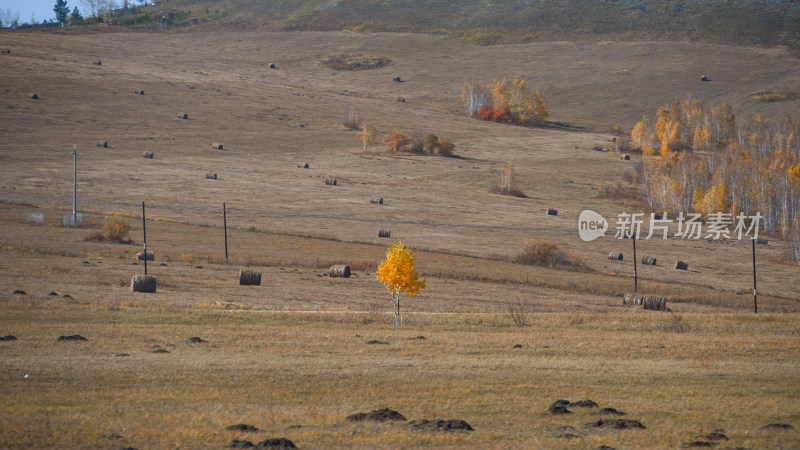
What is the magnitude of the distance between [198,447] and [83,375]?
7132 millimetres

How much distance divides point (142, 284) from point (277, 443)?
2878cm

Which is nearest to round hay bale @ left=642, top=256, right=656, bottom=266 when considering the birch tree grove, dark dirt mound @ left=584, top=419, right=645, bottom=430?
the birch tree grove

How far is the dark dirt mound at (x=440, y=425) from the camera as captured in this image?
14953 mm

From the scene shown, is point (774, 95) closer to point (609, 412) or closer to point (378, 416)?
point (609, 412)

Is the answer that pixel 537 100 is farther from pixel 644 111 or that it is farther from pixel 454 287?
pixel 454 287

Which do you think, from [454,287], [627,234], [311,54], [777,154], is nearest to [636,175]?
[777,154]

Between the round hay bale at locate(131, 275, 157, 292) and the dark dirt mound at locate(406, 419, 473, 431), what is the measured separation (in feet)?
91.8

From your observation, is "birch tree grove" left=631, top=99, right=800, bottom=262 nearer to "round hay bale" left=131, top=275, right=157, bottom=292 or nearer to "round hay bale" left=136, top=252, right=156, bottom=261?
"round hay bale" left=136, top=252, right=156, bottom=261

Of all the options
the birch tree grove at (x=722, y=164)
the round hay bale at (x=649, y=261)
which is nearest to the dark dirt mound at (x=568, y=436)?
the round hay bale at (x=649, y=261)

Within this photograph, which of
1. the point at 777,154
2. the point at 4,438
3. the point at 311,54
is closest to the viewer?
the point at 4,438

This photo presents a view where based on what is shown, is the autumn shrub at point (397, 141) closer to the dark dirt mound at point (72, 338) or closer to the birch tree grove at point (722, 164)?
the birch tree grove at point (722, 164)

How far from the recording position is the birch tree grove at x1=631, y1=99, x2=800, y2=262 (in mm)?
100875

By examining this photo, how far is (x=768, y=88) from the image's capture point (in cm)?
16050

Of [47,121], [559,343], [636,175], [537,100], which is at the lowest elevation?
[559,343]
